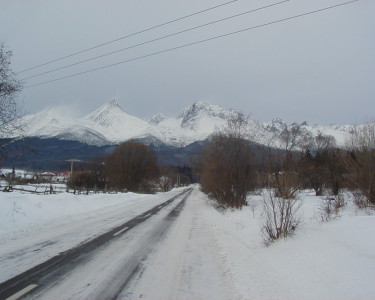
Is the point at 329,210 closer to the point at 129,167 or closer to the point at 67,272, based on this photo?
the point at 67,272

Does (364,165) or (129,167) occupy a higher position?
(129,167)

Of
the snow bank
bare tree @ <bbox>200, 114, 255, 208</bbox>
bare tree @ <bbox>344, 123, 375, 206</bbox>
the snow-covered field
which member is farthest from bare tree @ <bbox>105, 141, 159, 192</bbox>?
the snow bank

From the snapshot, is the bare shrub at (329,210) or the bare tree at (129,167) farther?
the bare tree at (129,167)

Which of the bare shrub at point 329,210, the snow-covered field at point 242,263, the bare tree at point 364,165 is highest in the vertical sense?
the bare tree at point 364,165

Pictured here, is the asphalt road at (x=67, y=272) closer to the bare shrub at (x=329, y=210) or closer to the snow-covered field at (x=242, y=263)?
the snow-covered field at (x=242, y=263)

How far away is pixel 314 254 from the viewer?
8.57 metres

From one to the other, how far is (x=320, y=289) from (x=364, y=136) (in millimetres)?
17376

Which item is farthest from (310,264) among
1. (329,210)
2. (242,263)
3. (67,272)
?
(329,210)

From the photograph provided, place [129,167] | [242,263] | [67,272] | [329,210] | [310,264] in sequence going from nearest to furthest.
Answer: [67,272]
[310,264]
[242,263]
[329,210]
[129,167]

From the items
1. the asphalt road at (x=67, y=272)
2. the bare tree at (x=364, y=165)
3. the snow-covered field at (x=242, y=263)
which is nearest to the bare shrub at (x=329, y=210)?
the bare tree at (x=364, y=165)

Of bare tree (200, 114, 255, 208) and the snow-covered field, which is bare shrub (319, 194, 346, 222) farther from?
bare tree (200, 114, 255, 208)

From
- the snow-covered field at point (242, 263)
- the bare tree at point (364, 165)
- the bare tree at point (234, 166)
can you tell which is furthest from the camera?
the bare tree at point (234, 166)

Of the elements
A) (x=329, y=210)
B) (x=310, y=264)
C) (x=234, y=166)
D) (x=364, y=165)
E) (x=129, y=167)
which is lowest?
(x=310, y=264)

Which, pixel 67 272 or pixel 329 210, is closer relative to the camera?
pixel 67 272
